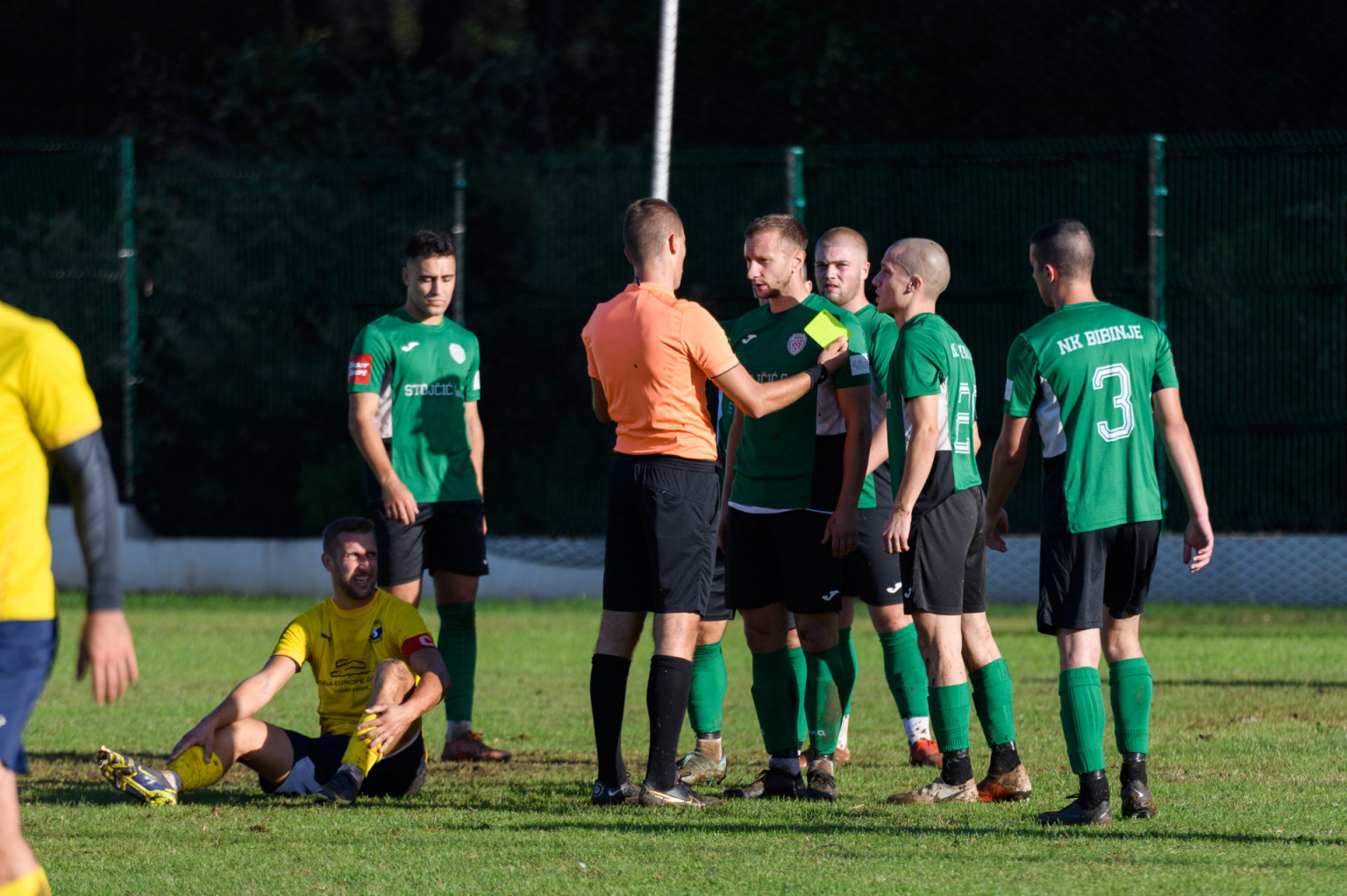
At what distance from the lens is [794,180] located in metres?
14.5

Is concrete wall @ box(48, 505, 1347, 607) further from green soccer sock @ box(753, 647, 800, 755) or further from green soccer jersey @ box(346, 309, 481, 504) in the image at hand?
green soccer sock @ box(753, 647, 800, 755)

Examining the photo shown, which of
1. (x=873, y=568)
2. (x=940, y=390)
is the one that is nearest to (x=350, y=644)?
(x=873, y=568)

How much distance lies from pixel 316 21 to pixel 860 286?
20.6m

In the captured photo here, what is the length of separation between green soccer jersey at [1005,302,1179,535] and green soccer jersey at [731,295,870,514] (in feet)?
2.59

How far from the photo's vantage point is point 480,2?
974 inches

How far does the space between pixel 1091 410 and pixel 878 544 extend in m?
1.30

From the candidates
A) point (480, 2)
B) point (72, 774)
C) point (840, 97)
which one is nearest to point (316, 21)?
point (480, 2)

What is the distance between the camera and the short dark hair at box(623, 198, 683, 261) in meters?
5.56

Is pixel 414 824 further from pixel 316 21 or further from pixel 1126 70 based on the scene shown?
pixel 316 21

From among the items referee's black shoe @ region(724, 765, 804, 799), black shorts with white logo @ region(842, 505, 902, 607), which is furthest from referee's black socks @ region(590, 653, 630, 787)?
black shorts with white logo @ region(842, 505, 902, 607)

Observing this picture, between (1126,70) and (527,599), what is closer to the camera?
(527,599)

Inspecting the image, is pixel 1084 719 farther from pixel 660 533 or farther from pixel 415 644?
pixel 415 644

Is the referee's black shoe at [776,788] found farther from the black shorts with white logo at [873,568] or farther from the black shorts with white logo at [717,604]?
the black shorts with white logo at [717,604]

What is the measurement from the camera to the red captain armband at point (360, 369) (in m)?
7.16
